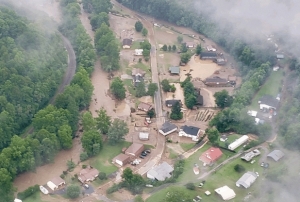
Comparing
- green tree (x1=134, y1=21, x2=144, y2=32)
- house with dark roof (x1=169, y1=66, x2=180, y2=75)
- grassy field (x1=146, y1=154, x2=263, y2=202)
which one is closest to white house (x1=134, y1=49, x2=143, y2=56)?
house with dark roof (x1=169, y1=66, x2=180, y2=75)

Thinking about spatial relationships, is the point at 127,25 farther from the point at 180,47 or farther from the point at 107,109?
the point at 107,109

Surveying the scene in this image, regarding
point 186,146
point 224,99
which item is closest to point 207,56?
point 224,99

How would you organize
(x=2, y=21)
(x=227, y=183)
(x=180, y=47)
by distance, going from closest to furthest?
(x=227, y=183)
(x=2, y=21)
(x=180, y=47)

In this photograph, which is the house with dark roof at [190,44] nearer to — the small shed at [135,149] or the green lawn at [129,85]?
the green lawn at [129,85]

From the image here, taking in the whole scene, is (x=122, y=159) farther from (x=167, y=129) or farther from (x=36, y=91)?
(x=36, y=91)

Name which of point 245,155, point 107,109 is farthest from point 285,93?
point 107,109

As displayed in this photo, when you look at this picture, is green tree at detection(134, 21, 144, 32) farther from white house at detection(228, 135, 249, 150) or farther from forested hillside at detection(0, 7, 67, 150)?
white house at detection(228, 135, 249, 150)
